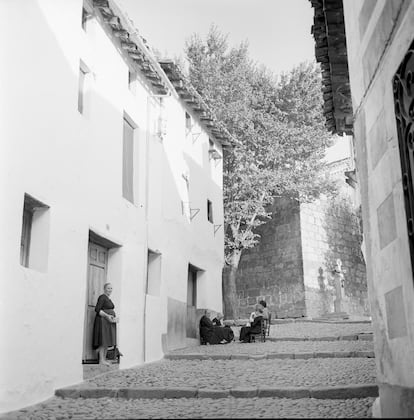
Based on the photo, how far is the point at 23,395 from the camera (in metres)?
7.14

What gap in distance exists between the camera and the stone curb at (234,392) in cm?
709

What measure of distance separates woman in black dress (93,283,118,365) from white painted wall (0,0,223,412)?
549mm

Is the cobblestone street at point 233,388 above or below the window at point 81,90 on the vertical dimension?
below

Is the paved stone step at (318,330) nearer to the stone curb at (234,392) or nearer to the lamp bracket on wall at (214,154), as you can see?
the lamp bracket on wall at (214,154)

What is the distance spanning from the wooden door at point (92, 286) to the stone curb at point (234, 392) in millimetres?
1804

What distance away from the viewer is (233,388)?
769 centimetres

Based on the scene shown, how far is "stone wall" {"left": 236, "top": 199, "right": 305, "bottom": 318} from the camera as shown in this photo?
22.0 m

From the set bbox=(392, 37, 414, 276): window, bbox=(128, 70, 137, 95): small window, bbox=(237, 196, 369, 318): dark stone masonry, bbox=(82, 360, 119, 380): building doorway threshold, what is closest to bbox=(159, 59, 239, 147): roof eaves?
bbox=(128, 70, 137, 95): small window

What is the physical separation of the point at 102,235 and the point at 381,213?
5847mm

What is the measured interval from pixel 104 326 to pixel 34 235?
7.93ft

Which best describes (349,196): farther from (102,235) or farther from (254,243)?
(102,235)

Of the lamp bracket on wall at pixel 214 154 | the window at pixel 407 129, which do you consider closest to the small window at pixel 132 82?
the lamp bracket on wall at pixel 214 154

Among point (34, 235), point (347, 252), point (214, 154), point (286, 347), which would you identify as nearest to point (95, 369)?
point (34, 235)

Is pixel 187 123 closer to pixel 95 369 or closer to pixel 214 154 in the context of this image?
pixel 214 154
